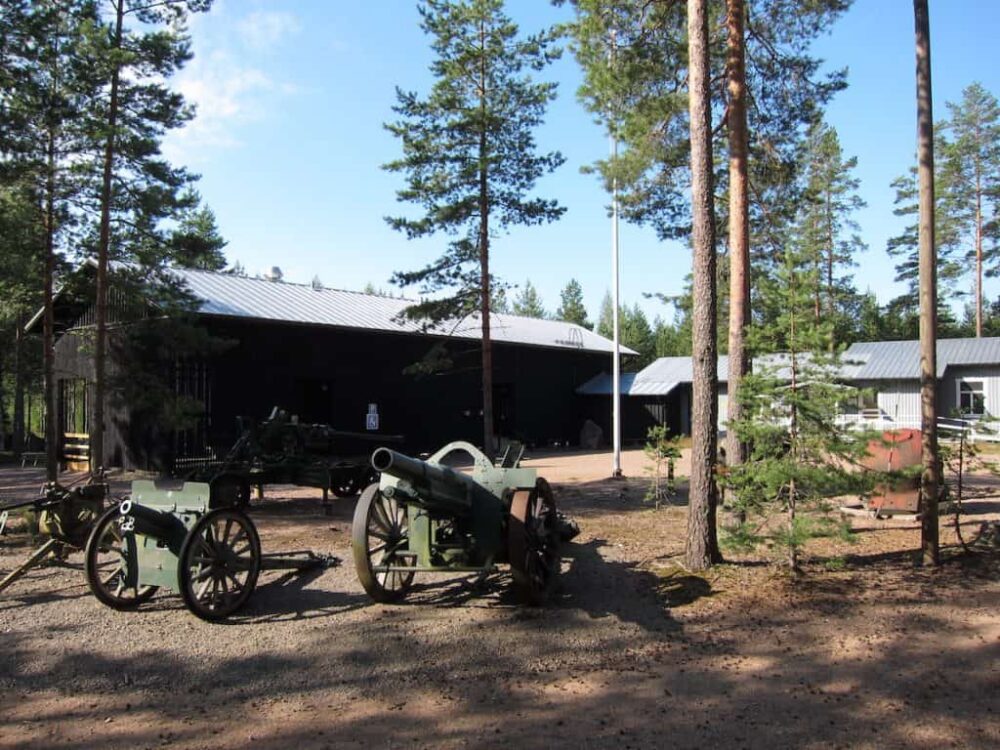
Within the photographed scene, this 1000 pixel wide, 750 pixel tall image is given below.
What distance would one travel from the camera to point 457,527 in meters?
6.49

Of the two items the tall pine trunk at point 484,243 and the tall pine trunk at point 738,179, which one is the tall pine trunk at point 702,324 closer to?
the tall pine trunk at point 738,179

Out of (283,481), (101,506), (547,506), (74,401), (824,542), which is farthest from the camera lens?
(74,401)

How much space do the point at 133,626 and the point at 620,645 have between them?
152 inches

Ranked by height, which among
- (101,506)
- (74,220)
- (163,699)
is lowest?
(163,699)

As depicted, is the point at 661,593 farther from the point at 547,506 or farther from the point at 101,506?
the point at 101,506

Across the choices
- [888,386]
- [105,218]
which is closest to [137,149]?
[105,218]

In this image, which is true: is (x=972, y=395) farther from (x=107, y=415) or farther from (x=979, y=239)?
(x=107, y=415)

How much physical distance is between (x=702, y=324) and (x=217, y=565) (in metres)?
5.03

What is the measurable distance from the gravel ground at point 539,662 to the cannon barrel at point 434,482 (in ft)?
3.12

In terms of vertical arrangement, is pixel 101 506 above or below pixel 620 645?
above

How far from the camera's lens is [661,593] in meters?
6.84

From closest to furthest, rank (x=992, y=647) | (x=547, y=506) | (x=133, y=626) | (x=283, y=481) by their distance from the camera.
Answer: (x=992, y=647) → (x=133, y=626) → (x=547, y=506) → (x=283, y=481)

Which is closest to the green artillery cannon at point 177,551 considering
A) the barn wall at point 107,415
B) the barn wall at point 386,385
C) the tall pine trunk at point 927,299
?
the tall pine trunk at point 927,299

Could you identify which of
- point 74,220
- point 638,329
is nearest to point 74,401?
point 74,220
